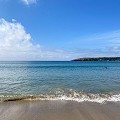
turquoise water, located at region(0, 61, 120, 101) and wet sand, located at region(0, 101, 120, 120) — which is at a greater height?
turquoise water, located at region(0, 61, 120, 101)

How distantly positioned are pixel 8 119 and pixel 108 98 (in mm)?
9006

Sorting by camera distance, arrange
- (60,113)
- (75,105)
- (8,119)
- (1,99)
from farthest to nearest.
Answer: (1,99) < (75,105) < (60,113) < (8,119)

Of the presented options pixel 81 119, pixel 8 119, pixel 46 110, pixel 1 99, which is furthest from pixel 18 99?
pixel 81 119

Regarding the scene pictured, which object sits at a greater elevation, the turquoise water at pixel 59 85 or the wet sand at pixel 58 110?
the turquoise water at pixel 59 85

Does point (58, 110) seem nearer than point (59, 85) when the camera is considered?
Yes

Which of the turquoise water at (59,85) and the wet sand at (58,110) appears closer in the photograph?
the wet sand at (58,110)

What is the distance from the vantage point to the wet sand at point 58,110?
11.8 metres

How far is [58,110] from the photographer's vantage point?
43.4 feet

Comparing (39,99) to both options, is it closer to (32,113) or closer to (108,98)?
(32,113)

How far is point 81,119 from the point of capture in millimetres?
11469

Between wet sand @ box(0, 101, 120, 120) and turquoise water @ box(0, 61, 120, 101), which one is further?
turquoise water @ box(0, 61, 120, 101)

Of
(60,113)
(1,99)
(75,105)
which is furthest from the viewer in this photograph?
(1,99)

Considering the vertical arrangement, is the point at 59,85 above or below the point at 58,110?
above

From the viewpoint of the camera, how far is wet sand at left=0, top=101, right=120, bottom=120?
11828mm
